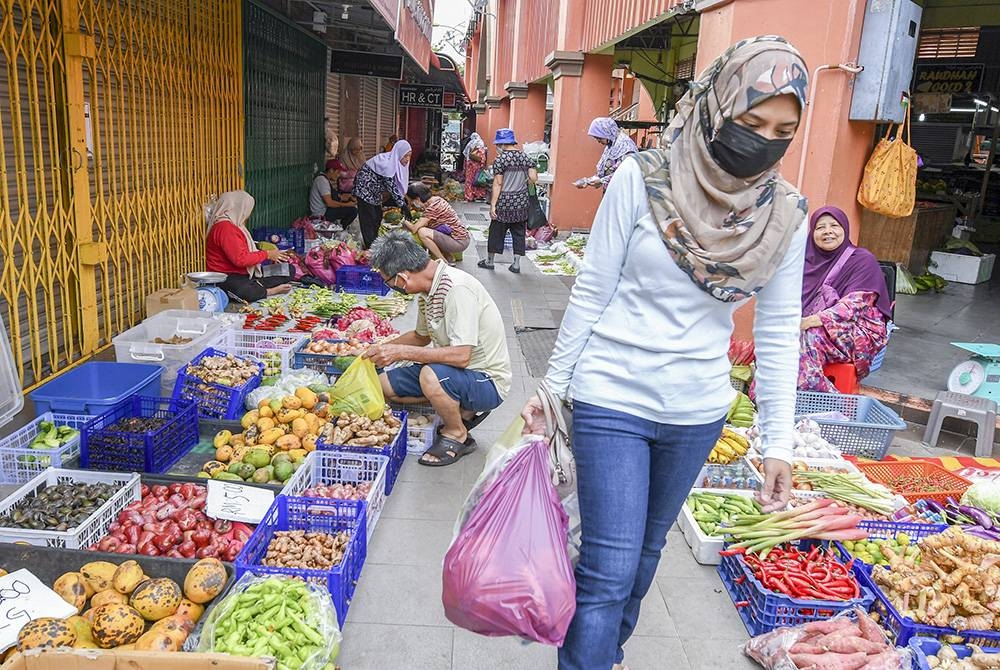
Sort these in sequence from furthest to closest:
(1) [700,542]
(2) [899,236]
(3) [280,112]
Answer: (3) [280,112] → (2) [899,236] → (1) [700,542]

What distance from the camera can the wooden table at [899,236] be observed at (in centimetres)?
1043

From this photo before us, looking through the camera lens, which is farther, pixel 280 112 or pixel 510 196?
pixel 510 196

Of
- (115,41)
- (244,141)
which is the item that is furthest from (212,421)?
(244,141)

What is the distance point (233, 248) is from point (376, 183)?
4046mm

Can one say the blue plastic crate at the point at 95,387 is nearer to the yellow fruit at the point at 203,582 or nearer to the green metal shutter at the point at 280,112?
the yellow fruit at the point at 203,582

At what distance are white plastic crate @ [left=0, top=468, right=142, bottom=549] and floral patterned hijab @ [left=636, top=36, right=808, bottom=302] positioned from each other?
107 inches

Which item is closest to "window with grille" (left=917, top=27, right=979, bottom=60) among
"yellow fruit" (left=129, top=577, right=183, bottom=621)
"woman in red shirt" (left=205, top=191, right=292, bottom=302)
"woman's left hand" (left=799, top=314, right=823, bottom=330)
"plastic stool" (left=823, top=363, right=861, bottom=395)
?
"plastic stool" (left=823, top=363, right=861, bottom=395)

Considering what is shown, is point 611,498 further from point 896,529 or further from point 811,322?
point 811,322

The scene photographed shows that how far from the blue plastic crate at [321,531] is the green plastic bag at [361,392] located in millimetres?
1051

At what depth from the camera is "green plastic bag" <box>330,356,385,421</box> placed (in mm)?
4602

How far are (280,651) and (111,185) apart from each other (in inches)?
175

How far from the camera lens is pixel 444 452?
478 cm

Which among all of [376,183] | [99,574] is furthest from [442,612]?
[376,183]

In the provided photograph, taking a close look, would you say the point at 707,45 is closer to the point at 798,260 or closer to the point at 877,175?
the point at 877,175
